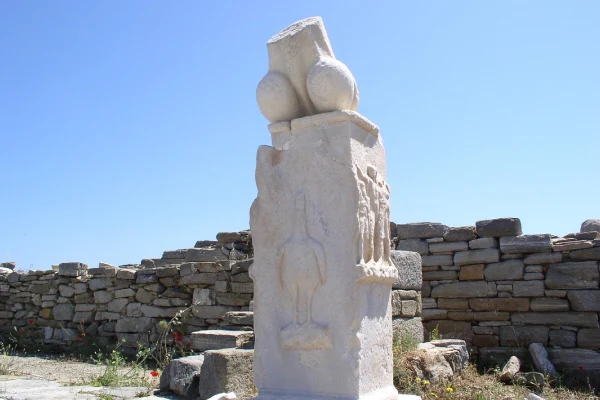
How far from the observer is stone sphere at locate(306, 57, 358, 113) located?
3.05m

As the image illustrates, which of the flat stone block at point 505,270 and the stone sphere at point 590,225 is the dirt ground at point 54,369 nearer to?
the flat stone block at point 505,270

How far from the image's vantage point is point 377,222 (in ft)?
10.2

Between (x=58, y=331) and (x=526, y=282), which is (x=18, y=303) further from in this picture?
(x=526, y=282)

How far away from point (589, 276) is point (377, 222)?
4829 millimetres

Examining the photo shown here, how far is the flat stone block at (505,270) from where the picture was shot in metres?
7.24

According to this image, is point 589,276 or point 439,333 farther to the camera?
point 439,333

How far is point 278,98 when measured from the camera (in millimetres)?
3201

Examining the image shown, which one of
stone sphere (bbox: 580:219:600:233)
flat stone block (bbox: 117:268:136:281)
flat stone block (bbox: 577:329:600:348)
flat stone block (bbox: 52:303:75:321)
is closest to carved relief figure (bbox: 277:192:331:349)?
flat stone block (bbox: 577:329:600:348)

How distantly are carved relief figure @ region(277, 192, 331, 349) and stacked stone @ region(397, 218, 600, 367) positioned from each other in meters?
5.04

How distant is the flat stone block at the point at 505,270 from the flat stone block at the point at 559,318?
1.57ft

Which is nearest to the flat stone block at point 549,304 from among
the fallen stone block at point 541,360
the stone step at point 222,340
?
the fallen stone block at point 541,360

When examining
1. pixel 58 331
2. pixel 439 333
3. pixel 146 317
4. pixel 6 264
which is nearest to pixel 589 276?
pixel 439 333

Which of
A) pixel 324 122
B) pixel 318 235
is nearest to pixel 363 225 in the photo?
pixel 318 235

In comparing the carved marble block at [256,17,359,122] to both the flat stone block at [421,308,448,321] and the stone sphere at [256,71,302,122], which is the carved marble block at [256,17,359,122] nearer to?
the stone sphere at [256,71,302,122]
